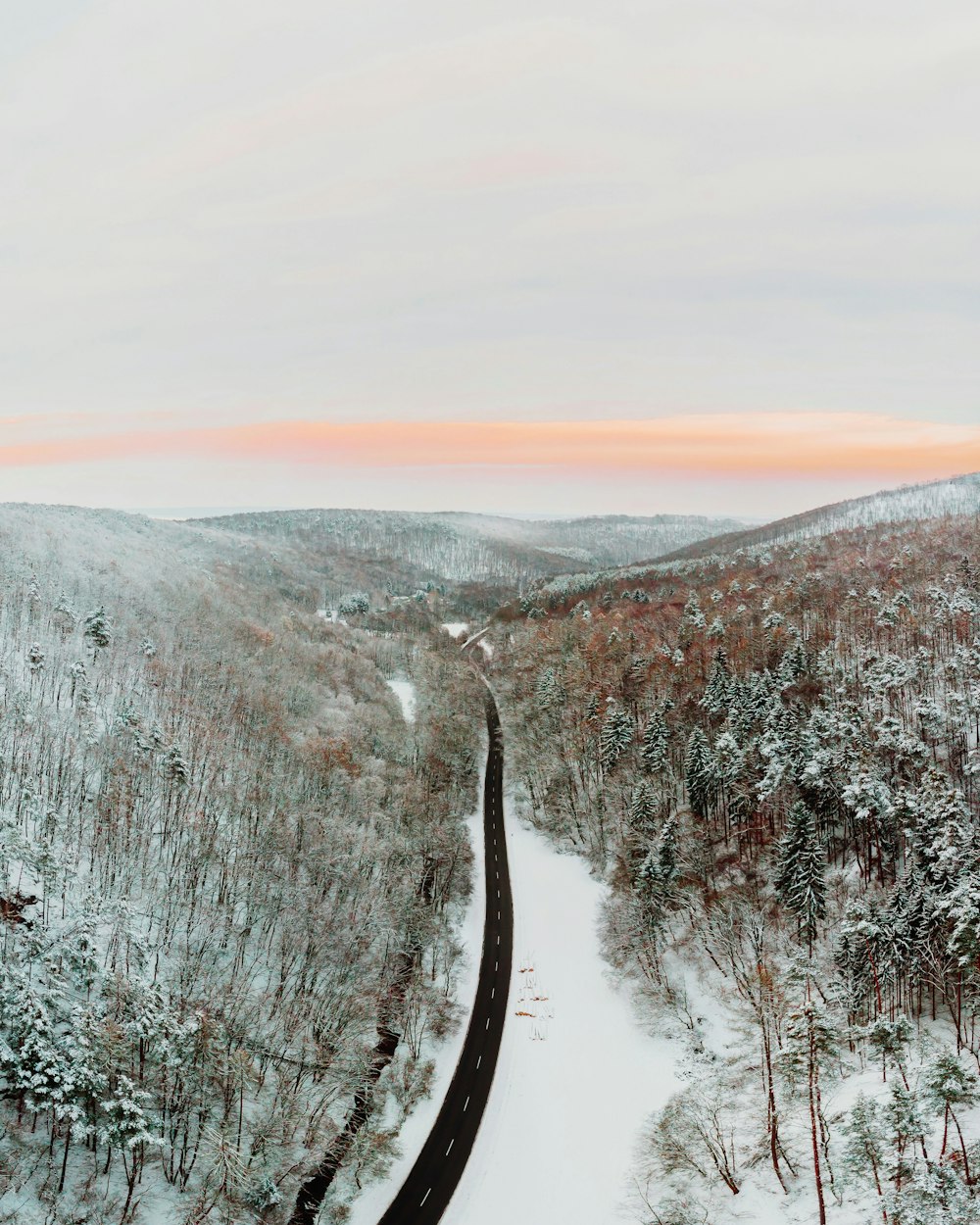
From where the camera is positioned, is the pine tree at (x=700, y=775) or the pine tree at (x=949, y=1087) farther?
the pine tree at (x=700, y=775)

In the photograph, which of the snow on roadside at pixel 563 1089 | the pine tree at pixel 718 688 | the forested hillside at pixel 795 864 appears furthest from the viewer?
the pine tree at pixel 718 688

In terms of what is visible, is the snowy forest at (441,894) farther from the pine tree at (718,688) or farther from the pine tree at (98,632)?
the pine tree at (98,632)

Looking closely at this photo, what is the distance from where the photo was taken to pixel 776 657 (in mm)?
85250

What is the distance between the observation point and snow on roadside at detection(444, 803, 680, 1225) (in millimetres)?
38906

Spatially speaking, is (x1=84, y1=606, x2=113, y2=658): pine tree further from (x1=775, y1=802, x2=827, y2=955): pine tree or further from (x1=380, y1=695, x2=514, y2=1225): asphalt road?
(x1=775, y1=802, x2=827, y2=955): pine tree

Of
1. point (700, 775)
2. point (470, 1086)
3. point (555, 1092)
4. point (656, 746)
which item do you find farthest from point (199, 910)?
point (656, 746)

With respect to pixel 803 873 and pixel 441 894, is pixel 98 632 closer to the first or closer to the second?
pixel 441 894

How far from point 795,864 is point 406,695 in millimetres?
89180

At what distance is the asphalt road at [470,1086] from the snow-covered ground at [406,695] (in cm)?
3986

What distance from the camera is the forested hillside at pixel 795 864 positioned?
31797 mm

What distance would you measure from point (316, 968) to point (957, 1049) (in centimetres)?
3882

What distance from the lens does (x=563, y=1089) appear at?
1880 inches

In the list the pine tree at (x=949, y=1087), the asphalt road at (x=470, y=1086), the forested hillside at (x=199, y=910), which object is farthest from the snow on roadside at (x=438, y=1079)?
the pine tree at (x=949, y=1087)

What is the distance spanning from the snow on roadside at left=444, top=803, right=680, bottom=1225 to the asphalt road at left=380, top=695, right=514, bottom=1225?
28.9 inches
